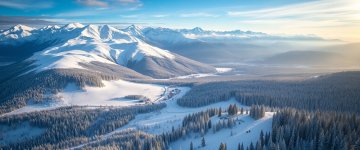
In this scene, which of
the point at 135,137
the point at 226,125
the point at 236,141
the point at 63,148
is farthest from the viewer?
the point at 63,148

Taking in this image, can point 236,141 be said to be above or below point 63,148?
above

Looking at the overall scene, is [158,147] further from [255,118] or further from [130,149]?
[255,118]

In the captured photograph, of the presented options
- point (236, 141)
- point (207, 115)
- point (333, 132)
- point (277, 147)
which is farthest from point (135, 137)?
point (333, 132)

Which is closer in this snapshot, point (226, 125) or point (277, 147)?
point (277, 147)

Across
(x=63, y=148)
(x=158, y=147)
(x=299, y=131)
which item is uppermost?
(x=299, y=131)

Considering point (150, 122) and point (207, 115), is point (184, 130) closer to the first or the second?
point (207, 115)

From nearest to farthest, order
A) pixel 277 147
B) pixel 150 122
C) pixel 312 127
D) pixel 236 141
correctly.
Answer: pixel 277 147
pixel 312 127
pixel 236 141
pixel 150 122
